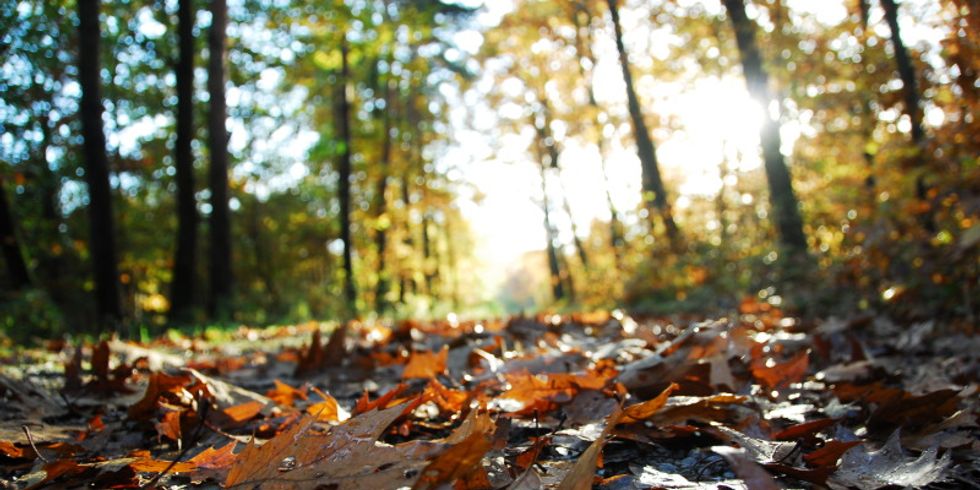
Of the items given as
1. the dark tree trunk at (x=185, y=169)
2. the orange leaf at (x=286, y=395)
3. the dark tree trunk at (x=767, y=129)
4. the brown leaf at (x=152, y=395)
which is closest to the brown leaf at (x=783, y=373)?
the orange leaf at (x=286, y=395)

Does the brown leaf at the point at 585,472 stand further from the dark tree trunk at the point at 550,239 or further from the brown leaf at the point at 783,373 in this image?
the dark tree trunk at the point at 550,239

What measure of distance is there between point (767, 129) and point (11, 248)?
10999 mm

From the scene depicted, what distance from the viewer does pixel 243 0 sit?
12773mm

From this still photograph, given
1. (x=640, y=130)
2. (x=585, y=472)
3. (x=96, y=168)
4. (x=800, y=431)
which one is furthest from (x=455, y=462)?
(x=640, y=130)

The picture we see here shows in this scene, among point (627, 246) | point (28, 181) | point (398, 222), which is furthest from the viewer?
point (398, 222)

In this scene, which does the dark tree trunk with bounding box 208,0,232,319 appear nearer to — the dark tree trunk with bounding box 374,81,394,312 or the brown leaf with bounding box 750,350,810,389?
the dark tree trunk with bounding box 374,81,394,312

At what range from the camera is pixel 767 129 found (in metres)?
9.75

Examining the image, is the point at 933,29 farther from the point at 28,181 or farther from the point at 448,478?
the point at 28,181

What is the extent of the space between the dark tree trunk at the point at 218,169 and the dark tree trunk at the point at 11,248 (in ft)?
8.52

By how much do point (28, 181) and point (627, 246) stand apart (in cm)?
1029

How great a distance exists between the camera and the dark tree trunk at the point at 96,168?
805 cm

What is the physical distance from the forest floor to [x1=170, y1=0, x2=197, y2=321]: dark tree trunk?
8.31 metres

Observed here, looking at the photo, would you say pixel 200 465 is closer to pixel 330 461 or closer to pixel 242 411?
pixel 330 461

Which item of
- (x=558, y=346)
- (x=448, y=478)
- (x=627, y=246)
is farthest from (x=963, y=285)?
(x=627, y=246)
